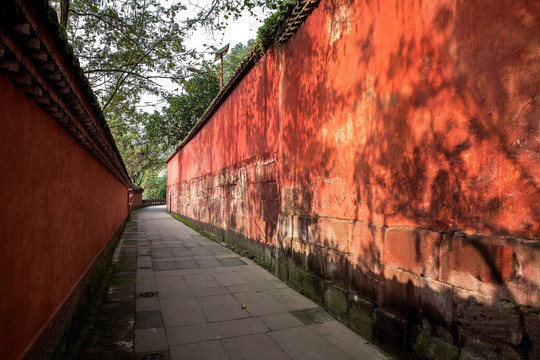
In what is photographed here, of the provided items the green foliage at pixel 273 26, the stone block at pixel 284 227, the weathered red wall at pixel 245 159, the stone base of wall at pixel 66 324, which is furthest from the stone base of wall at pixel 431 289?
the green foliage at pixel 273 26

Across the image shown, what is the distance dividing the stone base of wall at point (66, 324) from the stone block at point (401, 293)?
2772 millimetres

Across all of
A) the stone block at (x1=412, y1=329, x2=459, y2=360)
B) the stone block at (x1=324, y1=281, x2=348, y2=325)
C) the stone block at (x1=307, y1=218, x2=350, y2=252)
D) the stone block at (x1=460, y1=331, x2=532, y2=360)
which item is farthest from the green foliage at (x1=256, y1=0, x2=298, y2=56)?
the stone block at (x1=460, y1=331, x2=532, y2=360)

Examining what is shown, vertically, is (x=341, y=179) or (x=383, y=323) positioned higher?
(x=341, y=179)

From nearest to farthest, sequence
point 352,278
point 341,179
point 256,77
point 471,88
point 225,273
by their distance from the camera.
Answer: point 471,88
point 352,278
point 341,179
point 225,273
point 256,77

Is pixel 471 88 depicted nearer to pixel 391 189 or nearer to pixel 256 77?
pixel 391 189

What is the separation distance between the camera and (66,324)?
2.98 metres

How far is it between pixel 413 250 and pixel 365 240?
0.69 meters

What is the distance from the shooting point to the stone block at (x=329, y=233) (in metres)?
3.93

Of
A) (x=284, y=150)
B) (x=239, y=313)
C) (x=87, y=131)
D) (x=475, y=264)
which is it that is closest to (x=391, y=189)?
(x=475, y=264)

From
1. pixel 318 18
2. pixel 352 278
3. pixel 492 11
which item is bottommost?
pixel 352 278

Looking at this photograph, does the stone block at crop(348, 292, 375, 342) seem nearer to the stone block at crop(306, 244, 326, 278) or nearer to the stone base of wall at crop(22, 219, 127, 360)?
the stone block at crop(306, 244, 326, 278)

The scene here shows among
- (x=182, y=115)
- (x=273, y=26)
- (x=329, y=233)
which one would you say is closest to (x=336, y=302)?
(x=329, y=233)

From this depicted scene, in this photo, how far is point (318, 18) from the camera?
15.5ft

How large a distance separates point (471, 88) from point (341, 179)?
1870 mm
